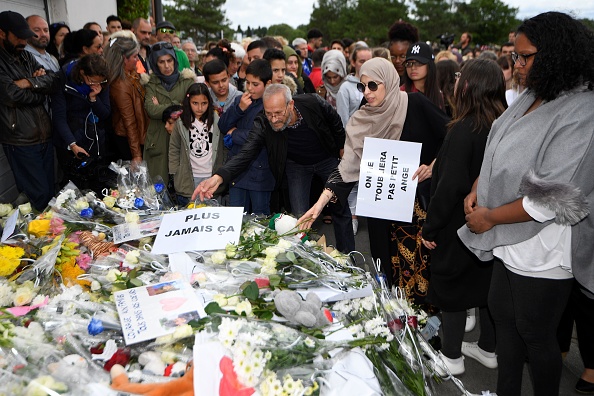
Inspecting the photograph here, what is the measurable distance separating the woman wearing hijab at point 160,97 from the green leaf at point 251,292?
3.24m

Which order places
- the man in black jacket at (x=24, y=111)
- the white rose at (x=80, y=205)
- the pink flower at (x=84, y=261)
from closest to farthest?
the pink flower at (x=84, y=261) < the white rose at (x=80, y=205) < the man in black jacket at (x=24, y=111)

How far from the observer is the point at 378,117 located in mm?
3023

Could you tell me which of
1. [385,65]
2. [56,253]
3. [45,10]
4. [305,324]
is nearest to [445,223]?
[385,65]

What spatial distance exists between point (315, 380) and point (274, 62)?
3.96m

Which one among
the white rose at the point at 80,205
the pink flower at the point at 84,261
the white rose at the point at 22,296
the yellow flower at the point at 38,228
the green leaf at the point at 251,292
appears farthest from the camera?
the white rose at the point at 80,205

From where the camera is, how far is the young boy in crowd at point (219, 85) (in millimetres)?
4473

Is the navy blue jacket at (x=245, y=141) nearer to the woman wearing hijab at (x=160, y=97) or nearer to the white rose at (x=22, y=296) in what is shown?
the woman wearing hijab at (x=160, y=97)

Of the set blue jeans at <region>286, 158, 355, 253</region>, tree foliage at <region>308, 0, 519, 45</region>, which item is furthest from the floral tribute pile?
tree foliage at <region>308, 0, 519, 45</region>

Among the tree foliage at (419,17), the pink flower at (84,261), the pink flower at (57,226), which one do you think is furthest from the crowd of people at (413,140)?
→ the tree foliage at (419,17)

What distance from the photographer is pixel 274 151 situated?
3.71 metres

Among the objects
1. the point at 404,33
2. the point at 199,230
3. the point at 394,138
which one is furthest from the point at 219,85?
the point at 199,230

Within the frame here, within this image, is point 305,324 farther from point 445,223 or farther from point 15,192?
point 15,192

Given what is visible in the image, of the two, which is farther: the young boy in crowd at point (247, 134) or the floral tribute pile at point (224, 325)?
the young boy in crowd at point (247, 134)

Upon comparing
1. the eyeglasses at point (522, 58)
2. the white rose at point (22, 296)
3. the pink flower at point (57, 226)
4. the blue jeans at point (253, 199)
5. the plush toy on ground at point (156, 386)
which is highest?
the eyeglasses at point (522, 58)
